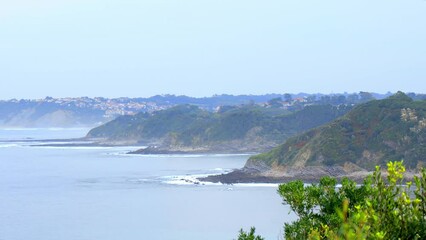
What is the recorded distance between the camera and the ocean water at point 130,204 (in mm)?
68500

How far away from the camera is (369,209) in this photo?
33.3ft

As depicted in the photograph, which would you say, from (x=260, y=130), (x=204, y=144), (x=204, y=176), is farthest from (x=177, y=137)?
(x=204, y=176)

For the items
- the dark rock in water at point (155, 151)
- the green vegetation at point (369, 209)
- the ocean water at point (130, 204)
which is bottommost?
the ocean water at point (130, 204)

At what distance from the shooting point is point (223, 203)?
8450cm

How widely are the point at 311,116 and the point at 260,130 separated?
16.6m

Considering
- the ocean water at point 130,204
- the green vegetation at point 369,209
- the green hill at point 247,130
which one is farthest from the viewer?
the green hill at point 247,130

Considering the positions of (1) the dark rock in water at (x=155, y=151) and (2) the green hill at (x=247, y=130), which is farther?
(2) the green hill at (x=247, y=130)

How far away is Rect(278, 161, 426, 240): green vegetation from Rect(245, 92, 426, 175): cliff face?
263 ft

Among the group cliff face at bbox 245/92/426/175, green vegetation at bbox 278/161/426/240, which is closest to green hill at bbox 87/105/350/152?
cliff face at bbox 245/92/426/175

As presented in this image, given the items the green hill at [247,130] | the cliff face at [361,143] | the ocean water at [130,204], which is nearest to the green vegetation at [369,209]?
the ocean water at [130,204]

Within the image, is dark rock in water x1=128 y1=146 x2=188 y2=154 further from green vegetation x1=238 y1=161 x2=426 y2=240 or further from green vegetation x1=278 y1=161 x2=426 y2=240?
green vegetation x1=278 y1=161 x2=426 y2=240

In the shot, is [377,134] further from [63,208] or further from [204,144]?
[204,144]

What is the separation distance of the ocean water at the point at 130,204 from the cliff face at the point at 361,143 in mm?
9799

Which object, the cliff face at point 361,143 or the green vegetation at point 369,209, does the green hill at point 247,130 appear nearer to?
the cliff face at point 361,143
